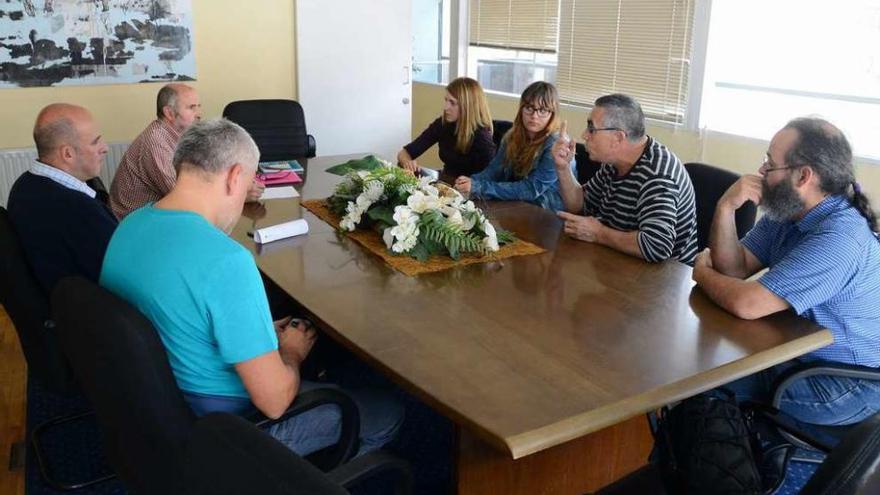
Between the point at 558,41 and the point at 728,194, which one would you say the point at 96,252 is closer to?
the point at 728,194

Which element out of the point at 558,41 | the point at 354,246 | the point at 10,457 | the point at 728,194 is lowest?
the point at 10,457

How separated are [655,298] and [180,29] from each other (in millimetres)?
3861

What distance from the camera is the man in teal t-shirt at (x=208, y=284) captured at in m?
1.51

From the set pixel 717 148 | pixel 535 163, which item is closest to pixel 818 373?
pixel 535 163

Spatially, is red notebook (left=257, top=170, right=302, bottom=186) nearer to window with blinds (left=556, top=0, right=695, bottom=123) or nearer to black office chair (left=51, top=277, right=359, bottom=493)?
black office chair (left=51, top=277, right=359, bottom=493)

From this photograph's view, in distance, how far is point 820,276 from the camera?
6.17 ft

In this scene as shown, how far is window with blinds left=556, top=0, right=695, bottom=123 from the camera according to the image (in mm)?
4254

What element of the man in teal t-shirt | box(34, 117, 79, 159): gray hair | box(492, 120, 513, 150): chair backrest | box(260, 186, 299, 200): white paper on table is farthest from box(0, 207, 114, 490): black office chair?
box(492, 120, 513, 150): chair backrest

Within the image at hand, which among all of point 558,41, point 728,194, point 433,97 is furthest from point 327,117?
point 728,194

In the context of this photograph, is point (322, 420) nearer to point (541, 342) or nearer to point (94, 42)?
point (541, 342)

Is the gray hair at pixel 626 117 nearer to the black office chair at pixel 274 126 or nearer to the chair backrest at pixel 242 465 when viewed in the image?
the chair backrest at pixel 242 465

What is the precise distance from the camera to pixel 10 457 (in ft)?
8.34

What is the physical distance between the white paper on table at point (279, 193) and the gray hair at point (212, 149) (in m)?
1.43

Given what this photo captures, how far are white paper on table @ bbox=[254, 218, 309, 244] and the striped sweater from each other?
1.17 m
